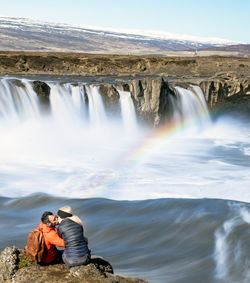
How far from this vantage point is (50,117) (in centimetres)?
3170

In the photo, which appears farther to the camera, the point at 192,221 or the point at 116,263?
the point at 192,221

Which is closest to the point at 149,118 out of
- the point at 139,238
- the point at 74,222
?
the point at 139,238

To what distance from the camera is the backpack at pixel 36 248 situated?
7.38m

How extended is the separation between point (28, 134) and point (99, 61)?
114 ft

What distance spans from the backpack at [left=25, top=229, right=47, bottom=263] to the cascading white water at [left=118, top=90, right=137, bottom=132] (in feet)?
86.4

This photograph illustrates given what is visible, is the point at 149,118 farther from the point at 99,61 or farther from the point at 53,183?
the point at 99,61

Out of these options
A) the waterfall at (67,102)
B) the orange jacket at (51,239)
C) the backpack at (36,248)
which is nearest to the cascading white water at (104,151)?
the waterfall at (67,102)

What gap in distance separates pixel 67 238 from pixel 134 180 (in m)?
14.4

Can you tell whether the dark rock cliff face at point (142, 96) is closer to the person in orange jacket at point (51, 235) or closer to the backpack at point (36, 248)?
the person in orange jacket at point (51, 235)

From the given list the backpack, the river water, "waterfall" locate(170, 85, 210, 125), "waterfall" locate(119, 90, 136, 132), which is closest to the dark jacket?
the backpack

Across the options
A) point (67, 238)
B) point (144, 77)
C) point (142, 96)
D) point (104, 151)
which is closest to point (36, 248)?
point (67, 238)

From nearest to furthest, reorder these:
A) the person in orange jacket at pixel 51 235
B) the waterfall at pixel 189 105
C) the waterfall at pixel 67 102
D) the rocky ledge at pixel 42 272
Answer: the rocky ledge at pixel 42 272, the person in orange jacket at pixel 51 235, the waterfall at pixel 67 102, the waterfall at pixel 189 105

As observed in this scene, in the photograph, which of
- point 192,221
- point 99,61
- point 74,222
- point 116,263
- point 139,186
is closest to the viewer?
point 74,222

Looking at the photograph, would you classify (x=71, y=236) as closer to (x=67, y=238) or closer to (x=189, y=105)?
(x=67, y=238)
